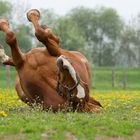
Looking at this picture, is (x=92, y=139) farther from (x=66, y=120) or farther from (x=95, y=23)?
(x=95, y=23)

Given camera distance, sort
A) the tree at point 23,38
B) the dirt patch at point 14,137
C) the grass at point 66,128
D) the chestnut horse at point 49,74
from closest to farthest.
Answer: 1. the dirt patch at point 14,137
2. the grass at point 66,128
3. the chestnut horse at point 49,74
4. the tree at point 23,38

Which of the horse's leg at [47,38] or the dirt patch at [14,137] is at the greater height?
the horse's leg at [47,38]

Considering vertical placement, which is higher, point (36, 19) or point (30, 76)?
point (36, 19)

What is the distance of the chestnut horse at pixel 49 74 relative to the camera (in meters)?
8.90

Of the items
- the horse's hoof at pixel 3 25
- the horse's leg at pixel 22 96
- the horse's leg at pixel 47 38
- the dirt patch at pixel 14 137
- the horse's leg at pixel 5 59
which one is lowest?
the dirt patch at pixel 14 137

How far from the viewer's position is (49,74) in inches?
368

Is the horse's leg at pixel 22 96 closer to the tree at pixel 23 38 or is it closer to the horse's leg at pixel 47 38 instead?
the horse's leg at pixel 47 38

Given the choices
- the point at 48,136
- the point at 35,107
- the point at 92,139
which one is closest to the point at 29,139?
the point at 48,136

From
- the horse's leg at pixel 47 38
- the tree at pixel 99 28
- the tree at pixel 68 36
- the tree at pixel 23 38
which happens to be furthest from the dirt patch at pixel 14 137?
the tree at pixel 99 28

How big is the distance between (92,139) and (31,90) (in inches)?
128

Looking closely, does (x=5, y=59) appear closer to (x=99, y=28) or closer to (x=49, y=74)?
(x=49, y=74)

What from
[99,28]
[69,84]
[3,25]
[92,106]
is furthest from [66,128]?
[99,28]

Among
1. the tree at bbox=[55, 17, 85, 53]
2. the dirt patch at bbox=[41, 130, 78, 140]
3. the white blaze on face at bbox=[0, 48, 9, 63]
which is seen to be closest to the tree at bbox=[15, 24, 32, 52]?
the tree at bbox=[55, 17, 85, 53]

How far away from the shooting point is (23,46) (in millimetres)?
76000
